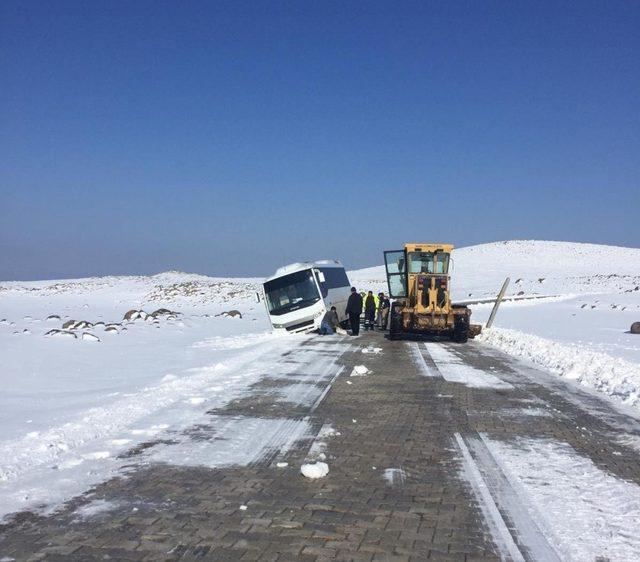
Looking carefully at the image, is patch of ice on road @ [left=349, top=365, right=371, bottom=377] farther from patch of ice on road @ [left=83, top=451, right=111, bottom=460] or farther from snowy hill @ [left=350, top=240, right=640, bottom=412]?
patch of ice on road @ [left=83, top=451, right=111, bottom=460]

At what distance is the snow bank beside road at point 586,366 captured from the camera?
1185cm

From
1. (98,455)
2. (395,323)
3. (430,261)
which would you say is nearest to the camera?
(98,455)

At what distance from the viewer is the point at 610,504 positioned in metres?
5.83

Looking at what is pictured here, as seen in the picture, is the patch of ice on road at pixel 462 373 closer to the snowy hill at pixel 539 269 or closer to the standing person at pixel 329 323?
the standing person at pixel 329 323

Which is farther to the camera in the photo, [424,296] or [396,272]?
[396,272]

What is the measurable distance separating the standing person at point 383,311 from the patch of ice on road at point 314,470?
65.2ft

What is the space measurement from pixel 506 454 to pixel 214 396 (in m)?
5.26

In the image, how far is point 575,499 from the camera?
5957 millimetres

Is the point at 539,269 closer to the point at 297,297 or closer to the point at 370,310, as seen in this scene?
the point at 370,310

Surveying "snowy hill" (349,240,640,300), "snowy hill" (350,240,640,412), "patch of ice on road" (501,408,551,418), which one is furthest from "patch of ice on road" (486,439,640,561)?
"snowy hill" (349,240,640,300)

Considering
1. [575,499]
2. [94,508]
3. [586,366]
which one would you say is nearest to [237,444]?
[94,508]

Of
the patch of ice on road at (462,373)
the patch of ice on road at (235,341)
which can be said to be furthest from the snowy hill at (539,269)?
the patch of ice on road at (462,373)

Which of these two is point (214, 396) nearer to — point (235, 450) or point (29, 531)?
point (235, 450)

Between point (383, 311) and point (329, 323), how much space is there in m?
3.19
